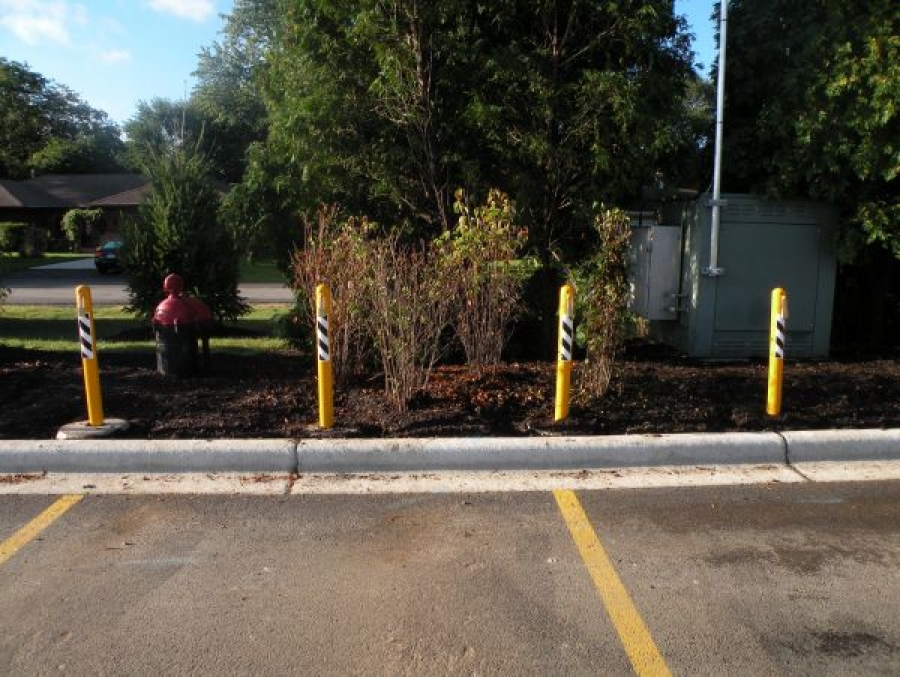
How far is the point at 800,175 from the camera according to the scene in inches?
332

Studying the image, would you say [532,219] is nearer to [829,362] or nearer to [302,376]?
[302,376]

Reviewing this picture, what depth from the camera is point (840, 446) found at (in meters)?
5.50

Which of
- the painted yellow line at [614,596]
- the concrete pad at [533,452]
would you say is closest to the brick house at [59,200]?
the concrete pad at [533,452]

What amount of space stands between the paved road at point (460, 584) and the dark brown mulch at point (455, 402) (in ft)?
3.43

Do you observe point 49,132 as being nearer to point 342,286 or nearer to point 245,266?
point 245,266

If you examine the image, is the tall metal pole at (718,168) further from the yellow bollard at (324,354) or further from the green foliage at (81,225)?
the green foliage at (81,225)

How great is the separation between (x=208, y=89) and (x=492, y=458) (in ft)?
147

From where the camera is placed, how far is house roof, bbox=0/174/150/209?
4484 cm

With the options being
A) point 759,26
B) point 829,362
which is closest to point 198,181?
point 759,26

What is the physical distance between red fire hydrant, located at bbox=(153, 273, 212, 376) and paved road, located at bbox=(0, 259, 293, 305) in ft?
26.8

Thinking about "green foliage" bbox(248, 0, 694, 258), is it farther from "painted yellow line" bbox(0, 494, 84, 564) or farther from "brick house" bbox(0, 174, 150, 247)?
"brick house" bbox(0, 174, 150, 247)

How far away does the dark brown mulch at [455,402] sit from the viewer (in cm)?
579

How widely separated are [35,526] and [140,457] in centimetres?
93

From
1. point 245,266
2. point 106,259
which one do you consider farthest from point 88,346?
point 245,266
